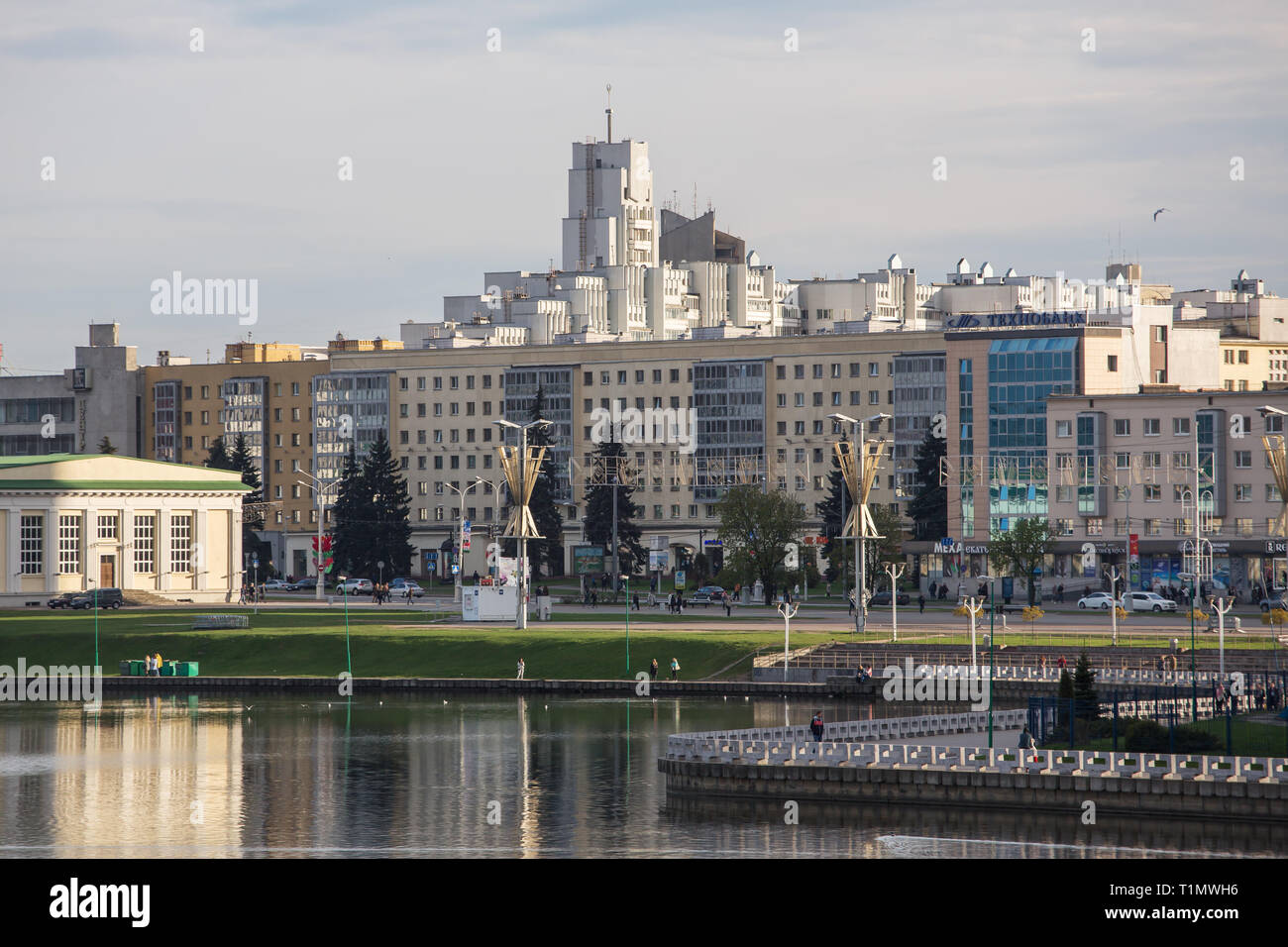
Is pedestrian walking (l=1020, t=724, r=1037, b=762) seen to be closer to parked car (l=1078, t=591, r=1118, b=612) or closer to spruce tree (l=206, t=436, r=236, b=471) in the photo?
parked car (l=1078, t=591, r=1118, b=612)

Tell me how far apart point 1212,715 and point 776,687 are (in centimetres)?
2763

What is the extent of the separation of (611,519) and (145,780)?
316 ft

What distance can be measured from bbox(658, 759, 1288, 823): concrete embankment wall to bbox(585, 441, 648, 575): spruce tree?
97488 mm

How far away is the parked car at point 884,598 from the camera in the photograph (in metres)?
130

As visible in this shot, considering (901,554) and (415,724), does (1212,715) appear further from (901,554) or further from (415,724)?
(901,554)

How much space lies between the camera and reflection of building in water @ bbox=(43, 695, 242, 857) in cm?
5509

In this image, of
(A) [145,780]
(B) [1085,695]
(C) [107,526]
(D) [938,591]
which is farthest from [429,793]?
(D) [938,591]

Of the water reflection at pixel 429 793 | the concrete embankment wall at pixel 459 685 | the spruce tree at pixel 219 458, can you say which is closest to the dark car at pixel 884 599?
the concrete embankment wall at pixel 459 685

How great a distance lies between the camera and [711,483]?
186 metres

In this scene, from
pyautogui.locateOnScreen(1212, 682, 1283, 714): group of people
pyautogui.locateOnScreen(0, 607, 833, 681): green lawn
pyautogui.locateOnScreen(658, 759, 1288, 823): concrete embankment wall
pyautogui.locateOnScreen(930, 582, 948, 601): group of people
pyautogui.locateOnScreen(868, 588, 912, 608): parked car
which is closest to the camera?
pyautogui.locateOnScreen(658, 759, 1288, 823): concrete embankment wall

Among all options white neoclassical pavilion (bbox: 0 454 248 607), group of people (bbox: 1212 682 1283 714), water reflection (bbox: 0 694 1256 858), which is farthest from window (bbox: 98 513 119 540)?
group of people (bbox: 1212 682 1283 714)

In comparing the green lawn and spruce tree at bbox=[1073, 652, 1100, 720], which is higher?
spruce tree at bbox=[1073, 652, 1100, 720]

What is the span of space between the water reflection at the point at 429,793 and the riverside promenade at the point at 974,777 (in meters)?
0.80
